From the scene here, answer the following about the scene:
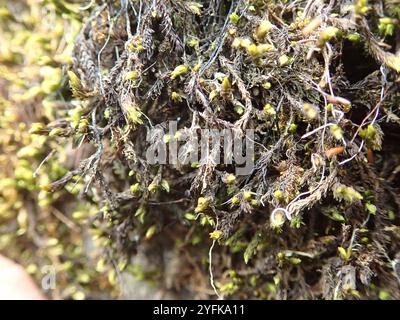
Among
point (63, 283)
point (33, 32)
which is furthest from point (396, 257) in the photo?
point (33, 32)

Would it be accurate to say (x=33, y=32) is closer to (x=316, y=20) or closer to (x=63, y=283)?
(x=63, y=283)

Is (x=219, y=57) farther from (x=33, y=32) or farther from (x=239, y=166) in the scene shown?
(x=33, y=32)

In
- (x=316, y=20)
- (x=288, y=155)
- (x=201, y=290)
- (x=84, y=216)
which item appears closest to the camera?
(x=316, y=20)

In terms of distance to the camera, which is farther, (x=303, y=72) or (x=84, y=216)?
(x=84, y=216)

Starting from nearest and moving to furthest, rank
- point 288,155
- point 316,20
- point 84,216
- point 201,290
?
point 316,20 < point 288,155 < point 201,290 < point 84,216

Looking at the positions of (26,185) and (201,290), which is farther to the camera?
(26,185)

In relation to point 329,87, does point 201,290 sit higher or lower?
lower

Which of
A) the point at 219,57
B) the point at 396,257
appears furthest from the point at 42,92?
the point at 396,257

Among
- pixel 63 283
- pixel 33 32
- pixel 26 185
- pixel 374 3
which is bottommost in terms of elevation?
pixel 63 283

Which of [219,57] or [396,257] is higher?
[219,57]
